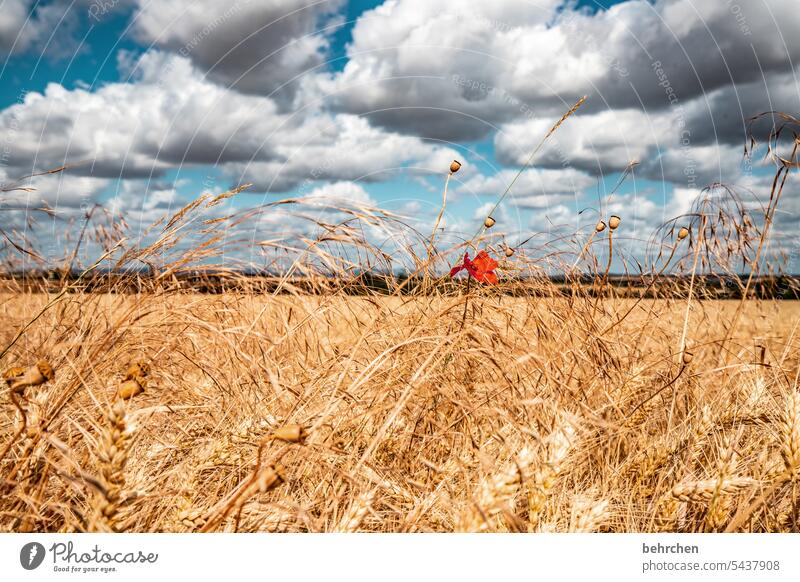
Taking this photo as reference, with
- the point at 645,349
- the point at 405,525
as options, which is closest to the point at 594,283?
the point at 645,349

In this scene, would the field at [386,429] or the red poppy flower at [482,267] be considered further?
the red poppy flower at [482,267]

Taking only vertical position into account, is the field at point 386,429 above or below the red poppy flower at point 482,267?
below

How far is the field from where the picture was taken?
1.12 meters

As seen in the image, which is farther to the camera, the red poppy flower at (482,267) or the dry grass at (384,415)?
the red poppy flower at (482,267)

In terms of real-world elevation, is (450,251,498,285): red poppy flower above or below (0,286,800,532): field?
above

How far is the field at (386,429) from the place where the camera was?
3.67 feet

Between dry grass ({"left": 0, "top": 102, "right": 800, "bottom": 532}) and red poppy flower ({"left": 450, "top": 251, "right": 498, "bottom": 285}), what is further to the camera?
red poppy flower ({"left": 450, "top": 251, "right": 498, "bottom": 285})

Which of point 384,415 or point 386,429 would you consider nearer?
point 386,429

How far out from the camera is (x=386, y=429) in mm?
1124

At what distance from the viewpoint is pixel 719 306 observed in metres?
2.70

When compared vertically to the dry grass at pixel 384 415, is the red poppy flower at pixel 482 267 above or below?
above

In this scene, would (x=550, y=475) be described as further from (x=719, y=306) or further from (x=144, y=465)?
(x=719, y=306)

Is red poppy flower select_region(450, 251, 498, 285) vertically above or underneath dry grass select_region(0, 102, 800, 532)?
above
